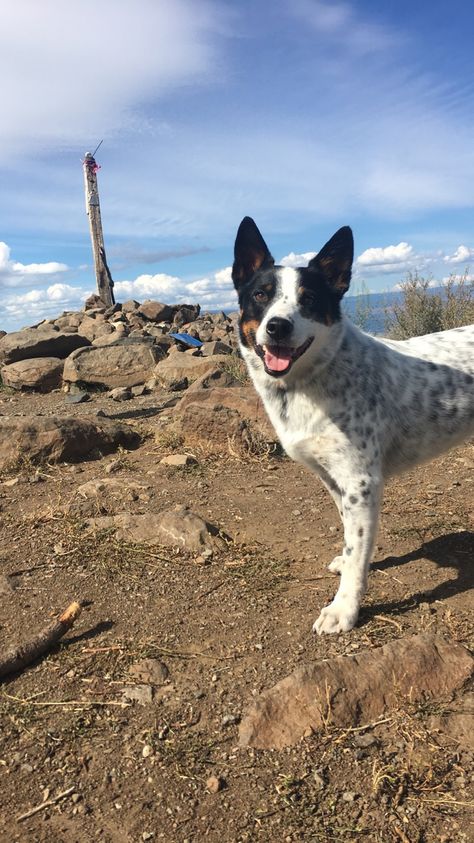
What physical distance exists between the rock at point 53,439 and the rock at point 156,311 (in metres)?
11.3

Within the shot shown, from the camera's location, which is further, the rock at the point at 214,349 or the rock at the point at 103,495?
the rock at the point at 214,349

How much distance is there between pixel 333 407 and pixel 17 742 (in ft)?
7.52

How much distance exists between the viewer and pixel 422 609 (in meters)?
3.59

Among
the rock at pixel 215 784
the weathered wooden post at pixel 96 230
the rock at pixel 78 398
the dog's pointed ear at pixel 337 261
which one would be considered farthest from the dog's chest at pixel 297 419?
the weathered wooden post at pixel 96 230

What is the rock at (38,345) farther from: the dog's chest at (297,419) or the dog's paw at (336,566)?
the dog's paw at (336,566)

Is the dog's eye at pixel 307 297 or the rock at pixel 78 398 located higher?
the dog's eye at pixel 307 297

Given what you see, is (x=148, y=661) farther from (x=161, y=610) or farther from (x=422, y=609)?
(x=422, y=609)

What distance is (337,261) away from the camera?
379cm

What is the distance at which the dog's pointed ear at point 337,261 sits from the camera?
3742mm

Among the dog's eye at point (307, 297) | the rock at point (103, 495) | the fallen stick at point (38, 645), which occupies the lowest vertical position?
the fallen stick at point (38, 645)

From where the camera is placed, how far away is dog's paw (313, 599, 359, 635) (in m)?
3.35

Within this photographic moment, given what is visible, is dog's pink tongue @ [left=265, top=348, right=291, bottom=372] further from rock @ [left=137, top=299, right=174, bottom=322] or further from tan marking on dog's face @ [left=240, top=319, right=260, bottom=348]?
rock @ [left=137, top=299, right=174, bottom=322]

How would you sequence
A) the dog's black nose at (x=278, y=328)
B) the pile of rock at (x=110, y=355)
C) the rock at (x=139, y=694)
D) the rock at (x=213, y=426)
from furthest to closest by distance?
the pile of rock at (x=110, y=355)
the rock at (x=213, y=426)
the dog's black nose at (x=278, y=328)
the rock at (x=139, y=694)

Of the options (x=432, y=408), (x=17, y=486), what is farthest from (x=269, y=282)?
(x=17, y=486)
